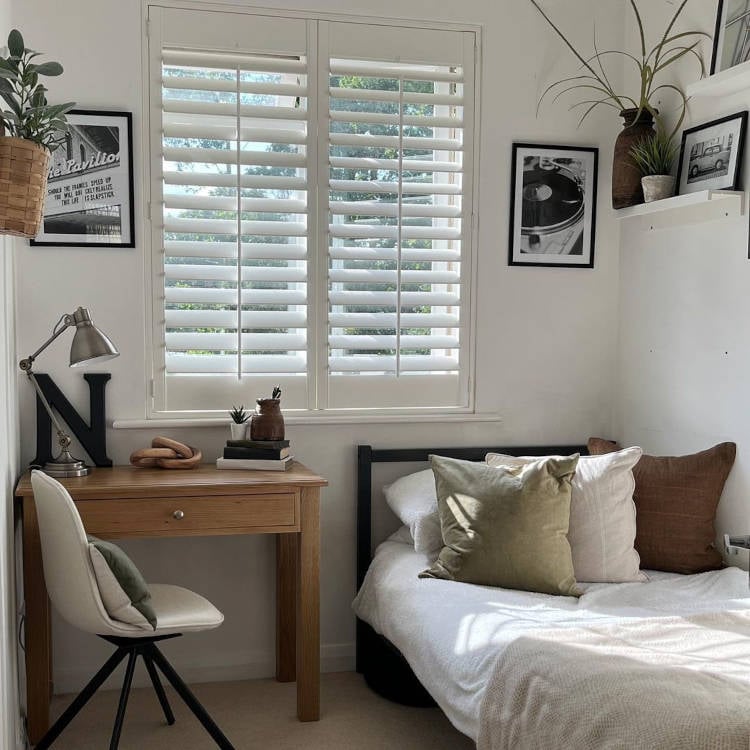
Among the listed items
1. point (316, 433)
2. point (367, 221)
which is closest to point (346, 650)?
point (316, 433)

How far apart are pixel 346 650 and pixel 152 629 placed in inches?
44.5

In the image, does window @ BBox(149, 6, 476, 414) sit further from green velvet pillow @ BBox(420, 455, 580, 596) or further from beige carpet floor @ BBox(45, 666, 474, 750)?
beige carpet floor @ BBox(45, 666, 474, 750)

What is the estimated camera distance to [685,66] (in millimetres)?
3010

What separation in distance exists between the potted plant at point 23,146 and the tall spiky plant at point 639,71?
1.99 meters

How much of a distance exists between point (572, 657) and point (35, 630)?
5.10ft

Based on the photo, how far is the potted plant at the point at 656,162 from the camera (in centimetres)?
301

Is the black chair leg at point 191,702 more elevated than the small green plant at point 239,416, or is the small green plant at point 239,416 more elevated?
the small green plant at point 239,416

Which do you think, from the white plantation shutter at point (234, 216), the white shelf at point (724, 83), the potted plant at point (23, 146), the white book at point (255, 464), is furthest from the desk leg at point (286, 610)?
the white shelf at point (724, 83)

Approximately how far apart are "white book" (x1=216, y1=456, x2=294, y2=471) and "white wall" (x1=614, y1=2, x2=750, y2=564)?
53.2 inches

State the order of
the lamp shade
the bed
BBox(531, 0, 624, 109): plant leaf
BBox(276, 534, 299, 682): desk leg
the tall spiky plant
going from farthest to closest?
BBox(531, 0, 624, 109): plant leaf, BBox(276, 534, 299, 682): desk leg, the tall spiky plant, the lamp shade, the bed

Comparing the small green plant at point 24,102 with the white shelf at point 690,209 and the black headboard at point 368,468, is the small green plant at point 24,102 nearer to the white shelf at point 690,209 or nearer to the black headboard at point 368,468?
the black headboard at point 368,468

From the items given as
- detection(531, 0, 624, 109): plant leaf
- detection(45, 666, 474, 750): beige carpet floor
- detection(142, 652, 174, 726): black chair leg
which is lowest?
detection(45, 666, 474, 750): beige carpet floor

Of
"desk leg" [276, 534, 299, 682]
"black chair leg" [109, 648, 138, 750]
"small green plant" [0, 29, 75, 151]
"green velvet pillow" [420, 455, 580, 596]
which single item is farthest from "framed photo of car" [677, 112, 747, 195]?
"black chair leg" [109, 648, 138, 750]

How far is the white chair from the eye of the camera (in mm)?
2242
